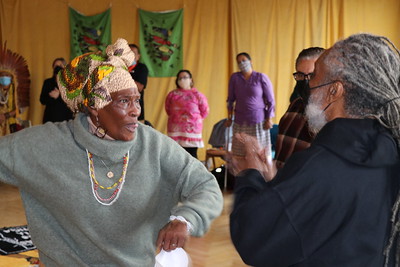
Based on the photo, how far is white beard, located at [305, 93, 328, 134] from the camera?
156 cm

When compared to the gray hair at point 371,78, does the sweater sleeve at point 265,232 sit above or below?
below

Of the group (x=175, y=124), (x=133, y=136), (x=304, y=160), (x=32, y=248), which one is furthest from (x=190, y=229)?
(x=175, y=124)

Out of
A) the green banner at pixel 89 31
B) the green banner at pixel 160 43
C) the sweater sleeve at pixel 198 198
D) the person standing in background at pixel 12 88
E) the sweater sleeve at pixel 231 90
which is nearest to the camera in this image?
the sweater sleeve at pixel 198 198

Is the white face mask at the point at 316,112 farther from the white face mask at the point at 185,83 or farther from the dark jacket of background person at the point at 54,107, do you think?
the dark jacket of background person at the point at 54,107

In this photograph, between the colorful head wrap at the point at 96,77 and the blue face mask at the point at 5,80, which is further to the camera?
the blue face mask at the point at 5,80

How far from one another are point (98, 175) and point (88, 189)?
0.07 meters

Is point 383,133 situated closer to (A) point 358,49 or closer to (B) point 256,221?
(A) point 358,49

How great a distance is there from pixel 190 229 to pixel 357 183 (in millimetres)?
686

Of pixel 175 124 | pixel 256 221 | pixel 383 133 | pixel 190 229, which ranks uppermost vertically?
pixel 383 133

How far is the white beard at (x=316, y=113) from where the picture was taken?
1562 mm

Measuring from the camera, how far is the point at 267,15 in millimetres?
9398

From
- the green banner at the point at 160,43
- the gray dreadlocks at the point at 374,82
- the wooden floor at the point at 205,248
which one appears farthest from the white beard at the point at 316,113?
the green banner at the point at 160,43

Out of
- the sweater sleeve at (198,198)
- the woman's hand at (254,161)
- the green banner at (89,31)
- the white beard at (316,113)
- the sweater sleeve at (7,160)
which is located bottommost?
the sweater sleeve at (198,198)

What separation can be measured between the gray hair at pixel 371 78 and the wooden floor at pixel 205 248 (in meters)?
1.86
